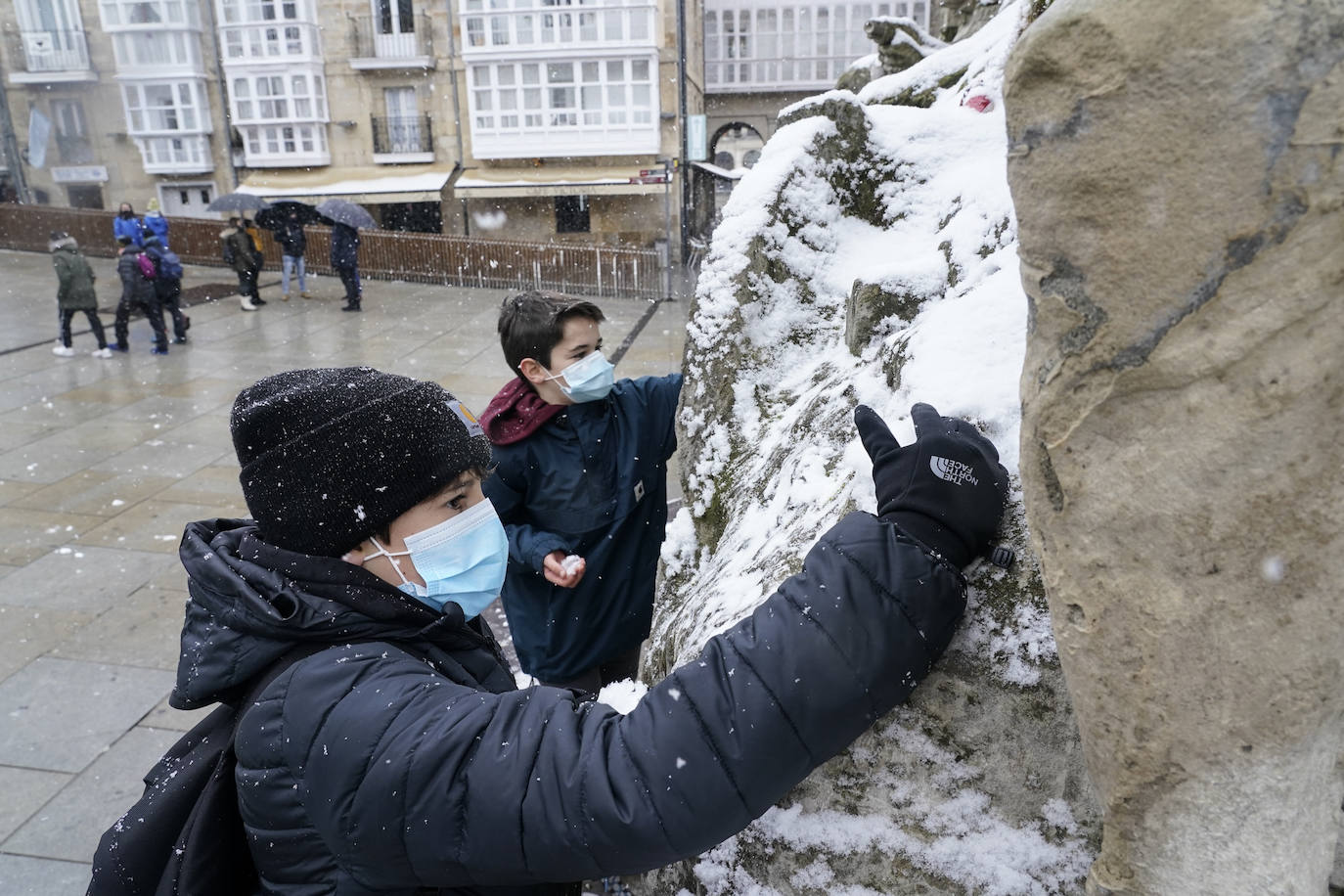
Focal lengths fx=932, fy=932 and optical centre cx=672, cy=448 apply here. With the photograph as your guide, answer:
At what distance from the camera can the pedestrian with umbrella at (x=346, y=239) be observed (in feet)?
44.0

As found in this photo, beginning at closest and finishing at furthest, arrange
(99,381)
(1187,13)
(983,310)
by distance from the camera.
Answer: (1187,13) → (983,310) → (99,381)

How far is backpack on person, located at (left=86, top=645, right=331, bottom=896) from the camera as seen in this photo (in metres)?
1.35

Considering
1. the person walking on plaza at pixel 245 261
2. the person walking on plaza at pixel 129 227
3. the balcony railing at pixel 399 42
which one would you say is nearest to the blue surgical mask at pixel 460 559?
the person walking on plaza at pixel 129 227

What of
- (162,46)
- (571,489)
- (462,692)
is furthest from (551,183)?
(462,692)

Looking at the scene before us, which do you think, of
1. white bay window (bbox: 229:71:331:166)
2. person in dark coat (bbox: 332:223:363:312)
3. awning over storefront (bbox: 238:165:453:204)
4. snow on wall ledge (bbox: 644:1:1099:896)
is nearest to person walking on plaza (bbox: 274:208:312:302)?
person in dark coat (bbox: 332:223:363:312)

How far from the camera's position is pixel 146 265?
34.6 feet

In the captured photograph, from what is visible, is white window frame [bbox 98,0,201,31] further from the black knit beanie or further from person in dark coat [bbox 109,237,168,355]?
the black knit beanie

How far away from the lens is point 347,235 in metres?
13.5

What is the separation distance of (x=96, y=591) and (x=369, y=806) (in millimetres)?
5102

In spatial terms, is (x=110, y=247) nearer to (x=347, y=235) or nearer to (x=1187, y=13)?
(x=347, y=235)

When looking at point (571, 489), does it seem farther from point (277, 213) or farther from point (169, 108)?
point (169, 108)

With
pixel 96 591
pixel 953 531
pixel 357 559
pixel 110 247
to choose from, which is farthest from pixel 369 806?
pixel 110 247

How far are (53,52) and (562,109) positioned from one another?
15366 millimetres

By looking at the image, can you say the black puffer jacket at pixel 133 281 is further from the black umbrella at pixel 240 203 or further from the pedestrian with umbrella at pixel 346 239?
the black umbrella at pixel 240 203
